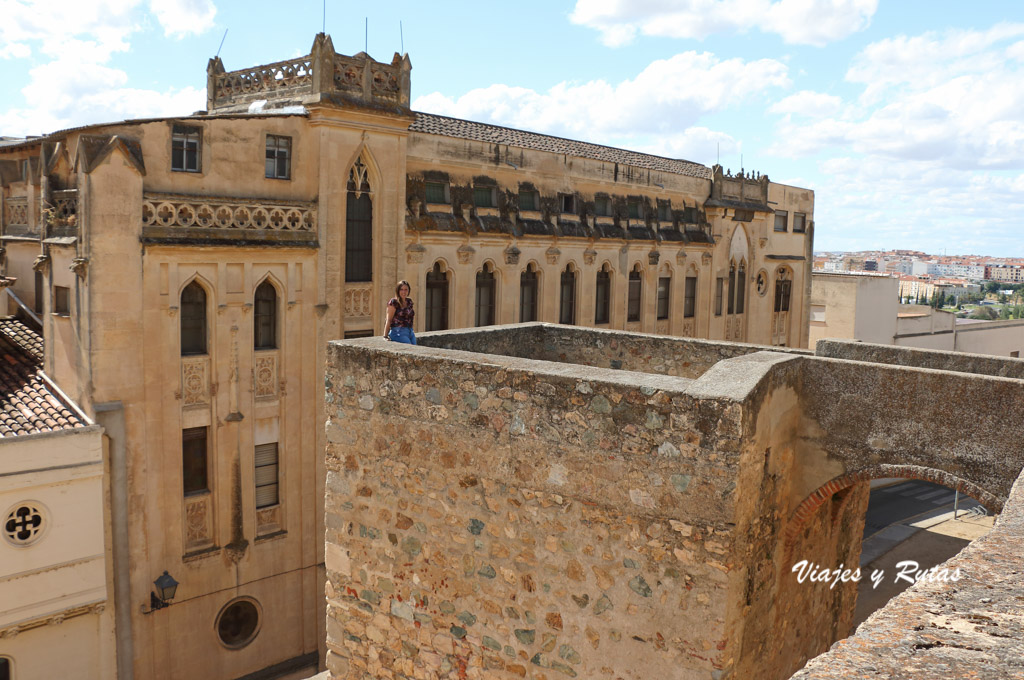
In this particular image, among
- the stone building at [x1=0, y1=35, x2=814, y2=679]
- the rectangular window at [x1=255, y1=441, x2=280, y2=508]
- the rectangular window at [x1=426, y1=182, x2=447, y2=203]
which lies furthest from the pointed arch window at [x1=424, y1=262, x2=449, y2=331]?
the rectangular window at [x1=255, y1=441, x2=280, y2=508]

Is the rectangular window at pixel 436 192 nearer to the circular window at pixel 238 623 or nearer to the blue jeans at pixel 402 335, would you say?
the circular window at pixel 238 623

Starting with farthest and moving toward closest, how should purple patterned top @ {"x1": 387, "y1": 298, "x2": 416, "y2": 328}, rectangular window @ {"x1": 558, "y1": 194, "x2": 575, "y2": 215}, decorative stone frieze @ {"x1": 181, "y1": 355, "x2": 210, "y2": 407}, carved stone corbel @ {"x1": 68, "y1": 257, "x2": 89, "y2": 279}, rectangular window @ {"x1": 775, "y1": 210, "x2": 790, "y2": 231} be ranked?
rectangular window @ {"x1": 775, "y1": 210, "x2": 790, "y2": 231} → rectangular window @ {"x1": 558, "y1": 194, "x2": 575, "y2": 215} → decorative stone frieze @ {"x1": 181, "y1": 355, "x2": 210, "y2": 407} → carved stone corbel @ {"x1": 68, "y1": 257, "x2": 89, "y2": 279} → purple patterned top @ {"x1": 387, "y1": 298, "x2": 416, "y2": 328}

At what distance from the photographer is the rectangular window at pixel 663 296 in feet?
92.4

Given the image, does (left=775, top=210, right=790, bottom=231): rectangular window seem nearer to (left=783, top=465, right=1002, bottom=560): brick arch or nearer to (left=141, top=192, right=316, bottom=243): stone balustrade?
(left=141, top=192, right=316, bottom=243): stone balustrade

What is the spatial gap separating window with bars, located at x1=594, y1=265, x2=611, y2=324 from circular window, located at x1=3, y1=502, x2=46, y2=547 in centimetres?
1579

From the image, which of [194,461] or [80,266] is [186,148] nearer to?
[80,266]

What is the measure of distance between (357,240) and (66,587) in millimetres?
8573

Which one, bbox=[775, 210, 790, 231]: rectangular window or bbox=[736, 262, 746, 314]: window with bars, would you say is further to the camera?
bbox=[775, 210, 790, 231]: rectangular window

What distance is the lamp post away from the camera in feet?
51.2

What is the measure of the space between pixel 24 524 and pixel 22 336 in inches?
232

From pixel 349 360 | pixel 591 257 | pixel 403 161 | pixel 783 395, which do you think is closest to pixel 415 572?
pixel 349 360

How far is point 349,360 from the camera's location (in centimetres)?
708

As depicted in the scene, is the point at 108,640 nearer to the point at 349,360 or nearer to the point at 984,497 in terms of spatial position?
the point at 349,360

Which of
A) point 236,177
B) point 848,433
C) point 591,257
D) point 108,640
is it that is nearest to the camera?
point 848,433
